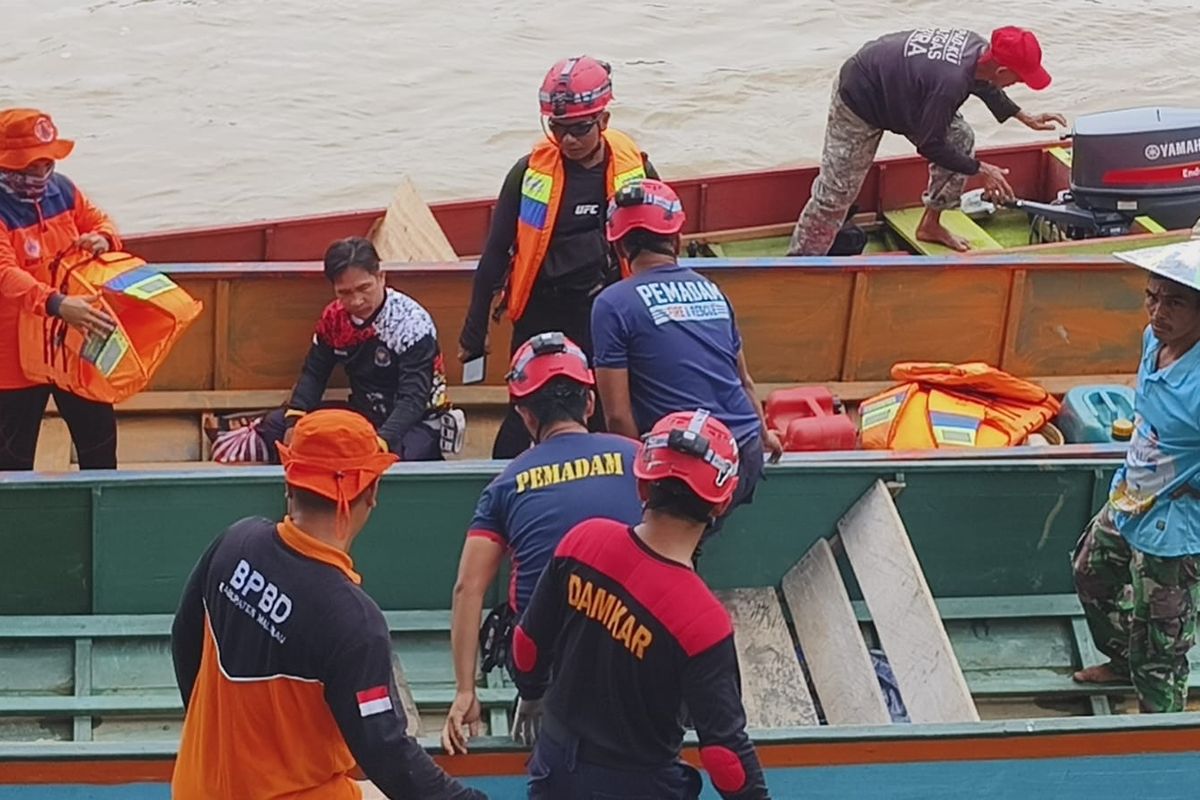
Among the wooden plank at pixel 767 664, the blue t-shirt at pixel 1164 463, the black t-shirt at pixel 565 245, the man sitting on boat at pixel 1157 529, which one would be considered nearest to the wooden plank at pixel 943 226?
the black t-shirt at pixel 565 245

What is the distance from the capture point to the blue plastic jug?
20.1 ft

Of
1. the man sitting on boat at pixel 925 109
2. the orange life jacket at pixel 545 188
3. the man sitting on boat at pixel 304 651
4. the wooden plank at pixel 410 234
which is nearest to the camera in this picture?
the man sitting on boat at pixel 304 651

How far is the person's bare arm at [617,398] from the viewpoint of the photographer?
15.0 ft

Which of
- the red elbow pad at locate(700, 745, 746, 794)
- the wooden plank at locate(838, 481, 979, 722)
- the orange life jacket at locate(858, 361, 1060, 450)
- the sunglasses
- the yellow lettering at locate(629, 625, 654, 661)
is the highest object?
the sunglasses

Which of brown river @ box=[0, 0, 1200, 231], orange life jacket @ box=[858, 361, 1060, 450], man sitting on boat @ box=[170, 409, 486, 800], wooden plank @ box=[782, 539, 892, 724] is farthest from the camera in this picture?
brown river @ box=[0, 0, 1200, 231]

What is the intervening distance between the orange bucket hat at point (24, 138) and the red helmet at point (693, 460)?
2.55 metres

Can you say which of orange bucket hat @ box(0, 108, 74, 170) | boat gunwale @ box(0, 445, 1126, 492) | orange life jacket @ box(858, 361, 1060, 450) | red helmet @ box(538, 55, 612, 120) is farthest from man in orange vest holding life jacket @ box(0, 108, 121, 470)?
orange life jacket @ box(858, 361, 1060, 450)

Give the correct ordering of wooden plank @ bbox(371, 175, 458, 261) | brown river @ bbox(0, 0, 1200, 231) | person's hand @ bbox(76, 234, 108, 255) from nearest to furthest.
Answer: person's hand @ bbox(76, 234, 108, 255) < wooden plank @ bbox(371, 175, 458, 261) < brown river @ bbox(0, 0, 1200, 231)

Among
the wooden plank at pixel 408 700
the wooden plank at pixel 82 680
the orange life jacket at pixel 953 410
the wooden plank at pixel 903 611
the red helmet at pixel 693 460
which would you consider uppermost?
the red helmet at pixel 693 460

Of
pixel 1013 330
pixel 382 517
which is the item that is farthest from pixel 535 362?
pixel 1013 330

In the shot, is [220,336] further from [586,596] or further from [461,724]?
[586,596]

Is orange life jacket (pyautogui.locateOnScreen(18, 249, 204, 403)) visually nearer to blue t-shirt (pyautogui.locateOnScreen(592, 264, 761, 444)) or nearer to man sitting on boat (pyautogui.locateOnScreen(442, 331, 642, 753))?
blue t-shirt (pyautogui.locateOnScreen(592, 264, 761, 444))

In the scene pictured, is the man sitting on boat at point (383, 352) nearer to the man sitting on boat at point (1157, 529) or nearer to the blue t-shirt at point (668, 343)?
the blue t-shirt at point (668, 343)

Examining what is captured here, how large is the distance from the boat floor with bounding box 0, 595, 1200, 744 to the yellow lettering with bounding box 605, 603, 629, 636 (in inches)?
69.8
